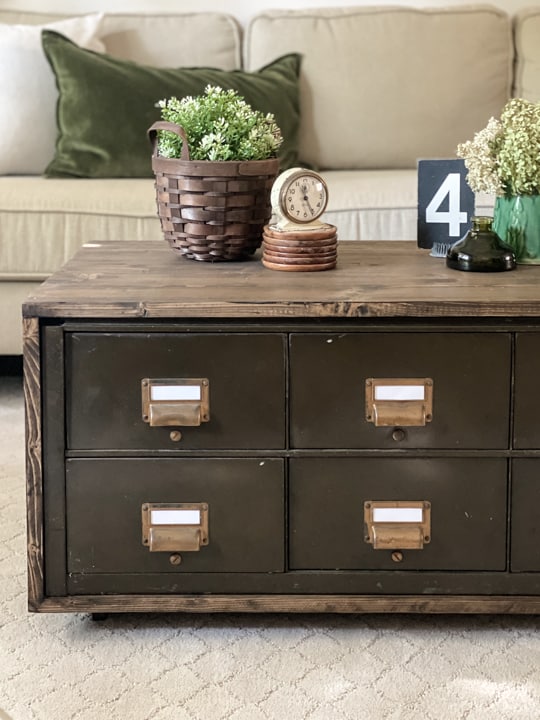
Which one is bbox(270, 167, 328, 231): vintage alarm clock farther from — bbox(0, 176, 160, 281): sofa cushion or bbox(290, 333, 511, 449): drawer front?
bbox(0, 176, 160, 281): sofa cushion

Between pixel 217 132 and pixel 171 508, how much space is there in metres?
0.57

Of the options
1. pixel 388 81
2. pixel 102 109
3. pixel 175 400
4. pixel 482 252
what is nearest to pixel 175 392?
pixel 175 400

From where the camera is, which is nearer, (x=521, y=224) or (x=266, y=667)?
(x=266, y=667)

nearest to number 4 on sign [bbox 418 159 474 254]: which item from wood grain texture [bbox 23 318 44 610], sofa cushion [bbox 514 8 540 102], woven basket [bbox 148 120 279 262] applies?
woven basket [bbox 148 120 279 262]

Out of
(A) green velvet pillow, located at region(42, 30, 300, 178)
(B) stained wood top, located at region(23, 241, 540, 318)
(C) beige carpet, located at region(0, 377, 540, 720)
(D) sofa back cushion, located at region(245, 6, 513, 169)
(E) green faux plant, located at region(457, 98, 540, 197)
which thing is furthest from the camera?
(D) sofa back cushion, located at region(245, 6, 513, 169)

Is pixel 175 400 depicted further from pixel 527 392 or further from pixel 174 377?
pixel 527 392

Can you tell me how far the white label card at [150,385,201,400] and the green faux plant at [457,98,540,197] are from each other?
554 millimetres

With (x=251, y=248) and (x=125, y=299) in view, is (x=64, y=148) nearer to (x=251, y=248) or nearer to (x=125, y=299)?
(x=251, y=248)

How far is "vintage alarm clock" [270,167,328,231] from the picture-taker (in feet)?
5.32

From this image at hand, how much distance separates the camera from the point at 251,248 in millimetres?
1711

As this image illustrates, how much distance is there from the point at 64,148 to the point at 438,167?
1282 millimetres

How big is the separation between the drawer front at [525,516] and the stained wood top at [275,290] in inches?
8.0

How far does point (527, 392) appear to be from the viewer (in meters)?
1.43

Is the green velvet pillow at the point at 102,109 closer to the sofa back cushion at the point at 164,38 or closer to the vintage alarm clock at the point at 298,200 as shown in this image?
the sofa back cushion at the point at 164,38
